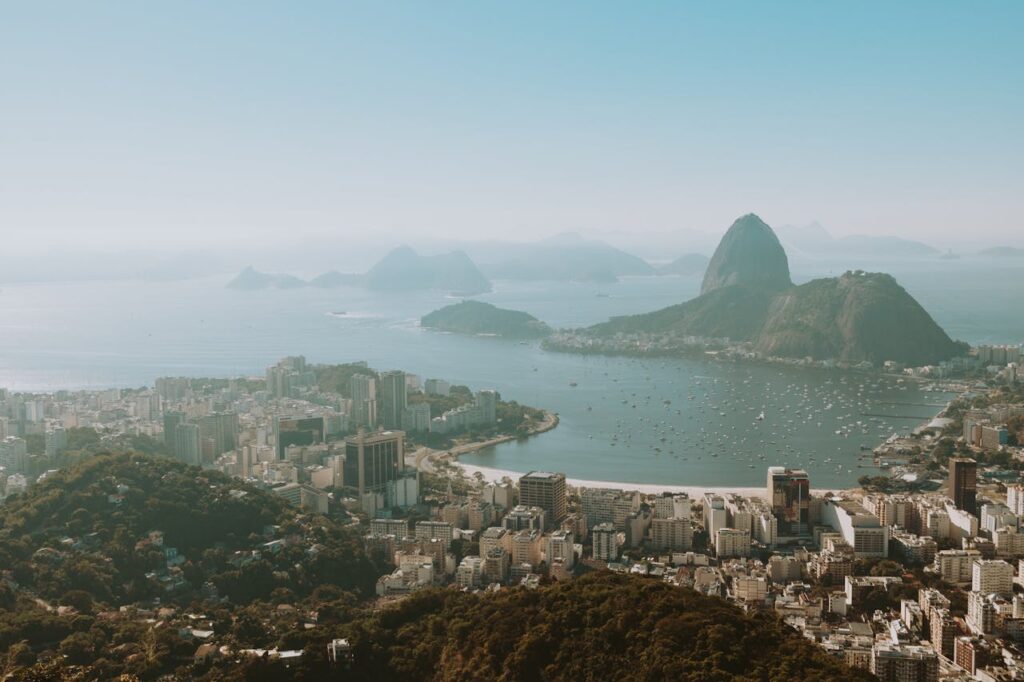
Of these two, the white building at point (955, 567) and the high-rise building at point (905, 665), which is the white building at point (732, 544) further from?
the high-rise building at point (905, 665)

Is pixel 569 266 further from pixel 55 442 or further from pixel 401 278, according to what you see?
pixel 55 442

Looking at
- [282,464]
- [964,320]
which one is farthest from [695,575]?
[964,320]

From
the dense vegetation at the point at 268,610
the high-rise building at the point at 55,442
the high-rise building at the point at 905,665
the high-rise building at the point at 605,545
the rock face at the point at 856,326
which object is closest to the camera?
the dense vegetation at the point at 268,610

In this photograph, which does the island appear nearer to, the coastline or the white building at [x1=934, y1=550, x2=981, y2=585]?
the coastline

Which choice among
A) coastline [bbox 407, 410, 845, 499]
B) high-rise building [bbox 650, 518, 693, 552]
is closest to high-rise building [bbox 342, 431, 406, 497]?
coastline [bbox 407, 410, 845, 499]

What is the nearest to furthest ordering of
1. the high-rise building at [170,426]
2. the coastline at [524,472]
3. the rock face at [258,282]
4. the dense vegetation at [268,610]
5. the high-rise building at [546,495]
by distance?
the dense vegetation at [268,610] → the high-rise building at [546,495] → the coastline at [524,472] → the high-rise building at [170,426] → the rock face at [258,282]

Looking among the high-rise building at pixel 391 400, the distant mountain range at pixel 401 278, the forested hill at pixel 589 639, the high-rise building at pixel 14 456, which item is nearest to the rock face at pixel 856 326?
the high-rise building at pixel 391 400

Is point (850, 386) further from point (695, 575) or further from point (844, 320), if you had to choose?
point (695, 575)
